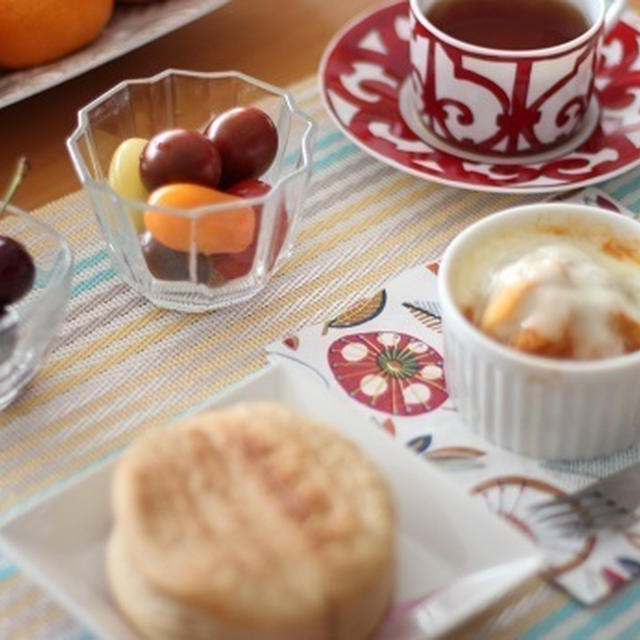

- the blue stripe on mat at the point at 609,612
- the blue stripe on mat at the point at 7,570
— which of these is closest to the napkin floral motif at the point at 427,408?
the blue stripe on mat at the point at 609,612

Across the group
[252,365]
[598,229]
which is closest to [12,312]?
[252,365]

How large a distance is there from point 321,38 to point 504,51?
26cm

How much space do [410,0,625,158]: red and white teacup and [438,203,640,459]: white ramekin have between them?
0.61 ft

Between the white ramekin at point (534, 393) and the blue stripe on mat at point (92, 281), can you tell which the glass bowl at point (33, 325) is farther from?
the white ramekin at point (534, 393)

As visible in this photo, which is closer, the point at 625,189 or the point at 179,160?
the point at 179,160

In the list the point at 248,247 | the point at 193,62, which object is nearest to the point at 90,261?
the point at 248,247

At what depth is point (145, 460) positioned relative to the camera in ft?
2.08

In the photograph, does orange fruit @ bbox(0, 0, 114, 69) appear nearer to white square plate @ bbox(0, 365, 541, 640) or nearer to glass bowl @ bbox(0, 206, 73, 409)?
glass bowl @ bbox(0, 206, 73, 409)

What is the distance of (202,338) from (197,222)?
84 mm

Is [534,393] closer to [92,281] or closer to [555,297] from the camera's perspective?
[555,297]

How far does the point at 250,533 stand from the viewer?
0.60m

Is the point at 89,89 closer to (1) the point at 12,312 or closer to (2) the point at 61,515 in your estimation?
(1) the point at 12,312

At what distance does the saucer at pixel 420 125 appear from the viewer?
0.95 m

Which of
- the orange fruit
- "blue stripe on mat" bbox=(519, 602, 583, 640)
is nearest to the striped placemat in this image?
"blue stripe on mat" bbox=(519, 602, 583, 640)
